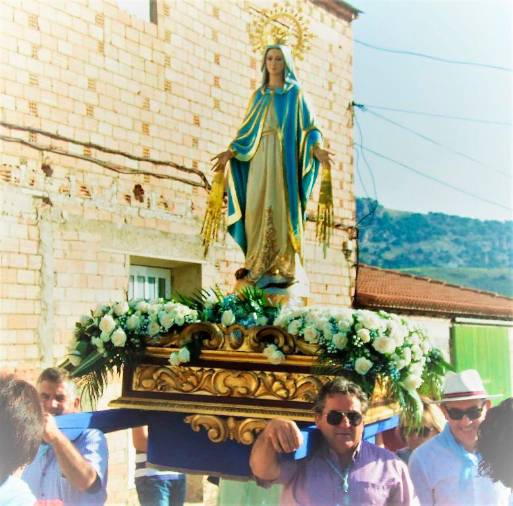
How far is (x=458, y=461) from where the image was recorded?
3.08m

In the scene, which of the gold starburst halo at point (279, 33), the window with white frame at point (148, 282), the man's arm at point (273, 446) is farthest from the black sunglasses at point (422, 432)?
the window with white frame at point (148, 282)

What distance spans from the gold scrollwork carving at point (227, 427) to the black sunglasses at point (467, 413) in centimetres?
79

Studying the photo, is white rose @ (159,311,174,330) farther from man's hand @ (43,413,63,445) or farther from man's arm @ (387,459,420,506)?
man's arm @ (387,459,420,506)

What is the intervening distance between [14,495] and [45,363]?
160 inches

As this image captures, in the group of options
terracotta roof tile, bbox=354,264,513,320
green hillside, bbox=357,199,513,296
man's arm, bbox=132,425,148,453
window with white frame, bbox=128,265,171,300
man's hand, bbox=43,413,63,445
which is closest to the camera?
man's hand, bbox=43,413,63,445

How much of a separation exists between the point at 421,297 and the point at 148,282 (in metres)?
5.16

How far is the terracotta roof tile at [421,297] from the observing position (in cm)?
1057

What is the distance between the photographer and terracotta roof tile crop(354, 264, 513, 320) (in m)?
10.6

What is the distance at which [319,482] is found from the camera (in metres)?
2.88

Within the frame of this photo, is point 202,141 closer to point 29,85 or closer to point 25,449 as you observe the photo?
point 29,85

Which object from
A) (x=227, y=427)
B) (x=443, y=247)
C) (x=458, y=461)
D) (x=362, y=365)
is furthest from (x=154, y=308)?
(x=443, y=247)

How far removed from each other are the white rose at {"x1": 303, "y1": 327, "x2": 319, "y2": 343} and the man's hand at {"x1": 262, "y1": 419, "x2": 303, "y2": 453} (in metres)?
0.45

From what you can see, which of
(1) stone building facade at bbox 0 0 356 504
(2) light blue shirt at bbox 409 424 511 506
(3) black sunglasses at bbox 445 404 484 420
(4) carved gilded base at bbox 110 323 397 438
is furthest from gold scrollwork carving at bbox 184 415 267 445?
(1) stone building facade at bbox 0 0 356 504

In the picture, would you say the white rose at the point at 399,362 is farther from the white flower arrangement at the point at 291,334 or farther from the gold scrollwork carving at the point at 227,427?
the gold scrollwork carving at the point at 227,427
